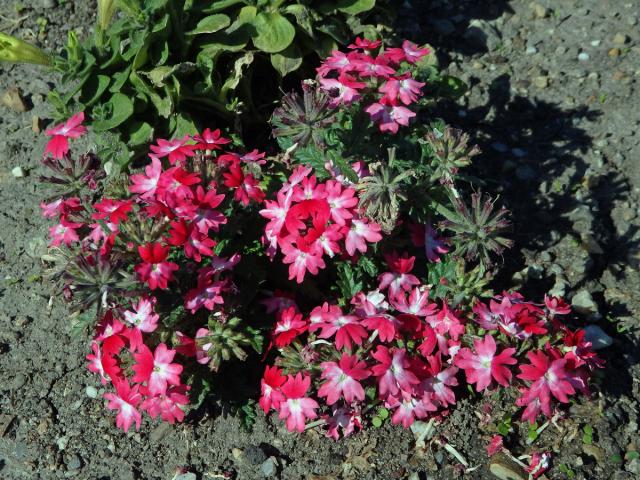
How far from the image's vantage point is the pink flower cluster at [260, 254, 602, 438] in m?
2.51

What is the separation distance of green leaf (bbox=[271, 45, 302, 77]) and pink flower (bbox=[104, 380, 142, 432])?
1.57 metres

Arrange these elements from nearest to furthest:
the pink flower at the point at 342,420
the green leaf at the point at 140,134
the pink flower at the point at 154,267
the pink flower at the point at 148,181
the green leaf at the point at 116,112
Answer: the pink flower at the point at 154,267 → the pink flower at the point at 148,181 → the pink flower at the point at 342,420 → the green leaf at the point at 116,112 → the green leaf at the point at 140,134

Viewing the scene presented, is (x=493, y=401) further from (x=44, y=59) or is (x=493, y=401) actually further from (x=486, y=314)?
(x=44, y=59)

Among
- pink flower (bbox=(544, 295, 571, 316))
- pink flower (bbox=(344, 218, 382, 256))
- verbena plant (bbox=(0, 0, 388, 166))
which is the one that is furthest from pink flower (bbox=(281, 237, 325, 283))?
verbena plant (bbox=(0, 0, 388, 166))

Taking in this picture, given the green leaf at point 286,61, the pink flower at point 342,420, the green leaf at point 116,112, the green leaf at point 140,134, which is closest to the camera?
the pink flower at point 342,420

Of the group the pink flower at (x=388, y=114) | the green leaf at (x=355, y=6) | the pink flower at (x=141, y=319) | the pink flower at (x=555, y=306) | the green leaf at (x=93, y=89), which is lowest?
the pink flower at (x=141, y=319)

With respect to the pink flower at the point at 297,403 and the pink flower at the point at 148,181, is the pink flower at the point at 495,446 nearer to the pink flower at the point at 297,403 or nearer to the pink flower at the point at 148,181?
the pink flower at the point at 297,403

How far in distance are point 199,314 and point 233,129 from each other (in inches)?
44.8

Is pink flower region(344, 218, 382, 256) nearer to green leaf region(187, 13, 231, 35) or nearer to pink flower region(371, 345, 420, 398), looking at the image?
pink flower region(371, 345, 420, 398)

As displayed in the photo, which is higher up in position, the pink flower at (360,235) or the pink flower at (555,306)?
the pink flower at (360,235)

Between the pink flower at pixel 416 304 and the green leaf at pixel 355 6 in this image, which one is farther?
the green leaf at pixel 355 6

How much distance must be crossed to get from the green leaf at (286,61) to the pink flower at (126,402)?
1567mm

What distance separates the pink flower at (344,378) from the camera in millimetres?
2473

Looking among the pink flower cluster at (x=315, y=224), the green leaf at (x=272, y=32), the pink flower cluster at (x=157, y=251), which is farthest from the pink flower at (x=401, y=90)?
the green leaf at (x=272, y=32)
